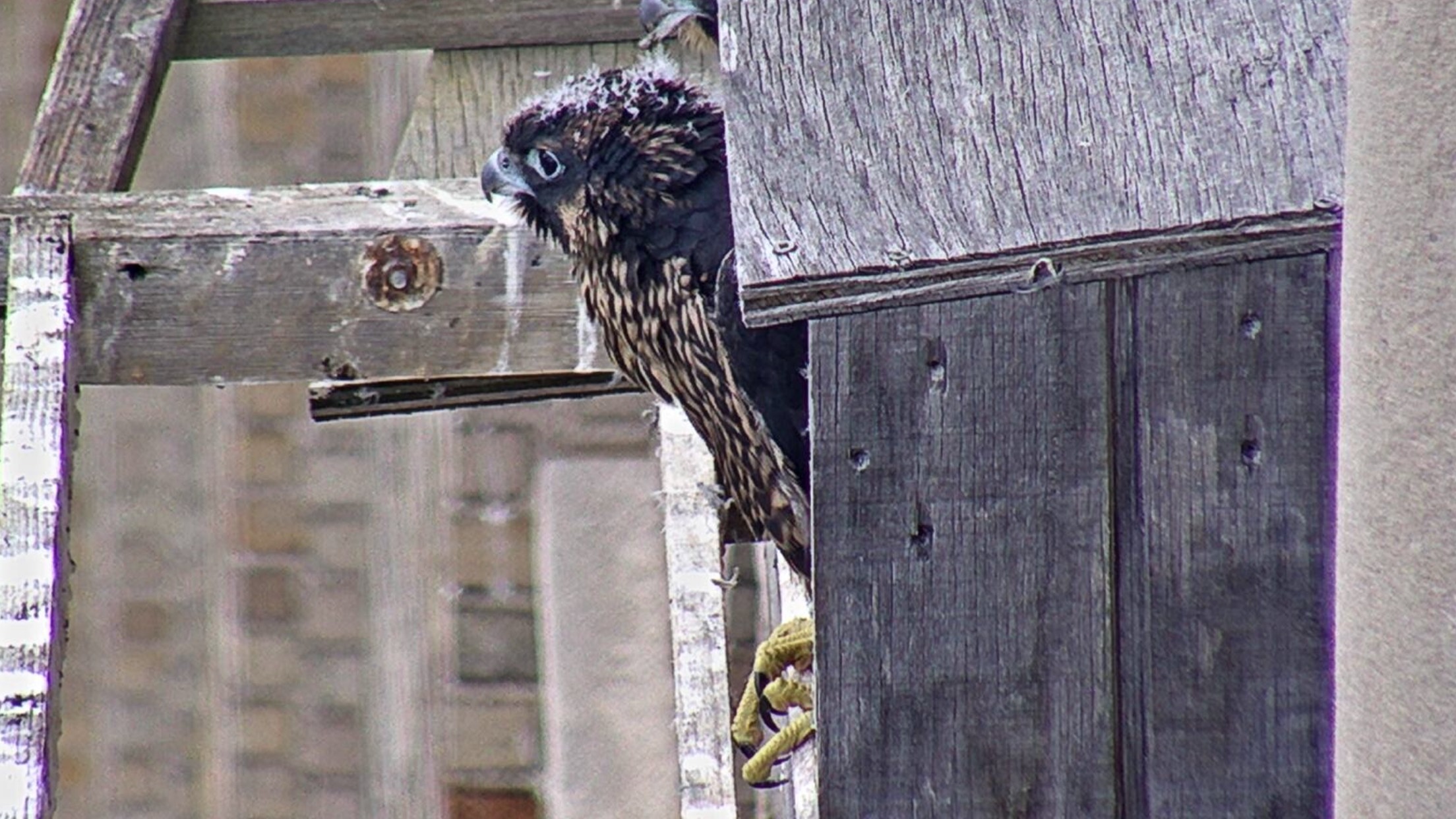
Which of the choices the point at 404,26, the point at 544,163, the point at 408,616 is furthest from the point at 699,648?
the point at 408,616

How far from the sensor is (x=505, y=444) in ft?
13.8

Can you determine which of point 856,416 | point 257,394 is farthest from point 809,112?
point 257,394

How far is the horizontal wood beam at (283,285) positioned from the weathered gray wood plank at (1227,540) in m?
1.03

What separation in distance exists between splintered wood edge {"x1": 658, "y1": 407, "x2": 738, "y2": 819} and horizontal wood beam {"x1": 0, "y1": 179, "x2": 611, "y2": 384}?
1.02 ft

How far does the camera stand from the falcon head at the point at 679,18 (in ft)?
8.71

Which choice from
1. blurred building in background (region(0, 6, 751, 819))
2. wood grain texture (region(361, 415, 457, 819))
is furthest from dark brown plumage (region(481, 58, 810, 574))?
wood grain texture (region(361, 415, 457, 819))

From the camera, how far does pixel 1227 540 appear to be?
1583 mm

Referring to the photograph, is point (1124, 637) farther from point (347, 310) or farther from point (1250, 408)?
point (347, 310)

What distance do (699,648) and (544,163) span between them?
26.0 inches

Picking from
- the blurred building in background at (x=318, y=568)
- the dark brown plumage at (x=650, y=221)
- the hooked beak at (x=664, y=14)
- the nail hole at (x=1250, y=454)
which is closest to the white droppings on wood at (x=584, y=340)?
the dark brown plumage at (x=650, y=221)

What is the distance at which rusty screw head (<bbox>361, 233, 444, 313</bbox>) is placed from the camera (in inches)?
91.9

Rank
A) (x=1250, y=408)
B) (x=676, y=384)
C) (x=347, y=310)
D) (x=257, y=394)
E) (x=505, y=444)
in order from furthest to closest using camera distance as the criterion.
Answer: (x=257, y=394) < (x=505, y=444) < (x=676, y=384) < (x=347, y=310) < (x=1250, y=408)

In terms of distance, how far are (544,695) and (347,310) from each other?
2.03 metres

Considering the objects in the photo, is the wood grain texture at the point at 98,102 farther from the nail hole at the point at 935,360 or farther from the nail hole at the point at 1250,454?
the nail hole at the point at 1250,454
